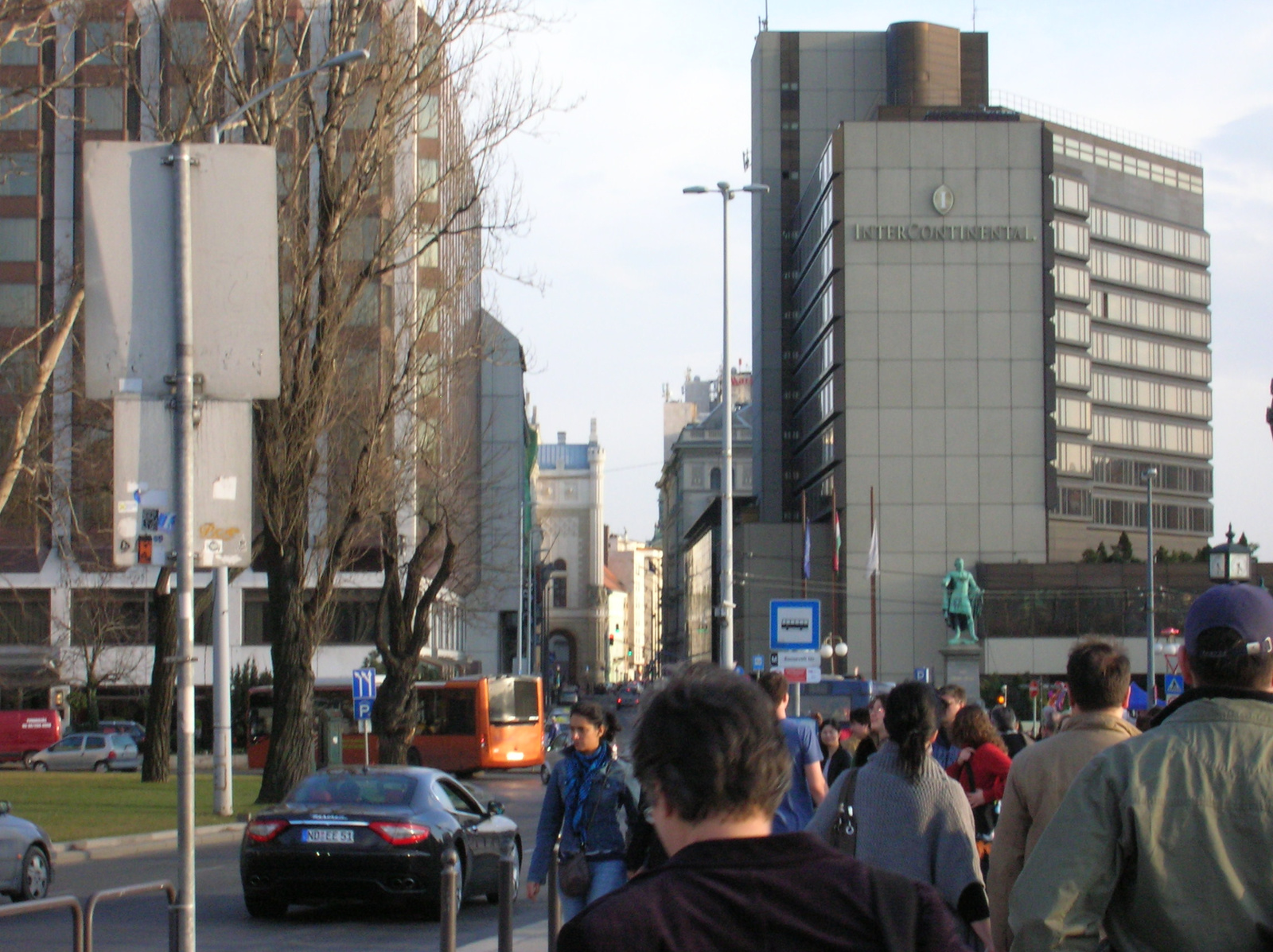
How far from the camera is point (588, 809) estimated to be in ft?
28.1

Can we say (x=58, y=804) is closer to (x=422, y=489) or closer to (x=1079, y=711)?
(x=422, y=489)

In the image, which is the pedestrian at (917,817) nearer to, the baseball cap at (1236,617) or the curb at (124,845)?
the baseball cap at (1236,617)

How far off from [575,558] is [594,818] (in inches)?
6432

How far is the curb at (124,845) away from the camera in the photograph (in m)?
21.3

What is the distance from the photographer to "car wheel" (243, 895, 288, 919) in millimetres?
14211

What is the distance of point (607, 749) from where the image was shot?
8.95 meters

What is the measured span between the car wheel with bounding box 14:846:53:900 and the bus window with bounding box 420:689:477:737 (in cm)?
3074

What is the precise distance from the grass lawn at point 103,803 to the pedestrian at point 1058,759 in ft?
60.7

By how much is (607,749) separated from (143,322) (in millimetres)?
3569

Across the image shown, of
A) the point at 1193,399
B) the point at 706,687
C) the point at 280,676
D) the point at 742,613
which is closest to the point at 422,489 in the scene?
the point at 280,676

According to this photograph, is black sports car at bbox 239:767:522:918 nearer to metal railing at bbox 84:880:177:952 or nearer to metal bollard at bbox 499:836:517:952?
metal bollard at bbox 499:836:517:952

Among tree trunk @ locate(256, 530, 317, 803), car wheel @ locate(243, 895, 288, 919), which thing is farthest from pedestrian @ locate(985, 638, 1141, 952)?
tree trunk @ locate(256, 530, 317, 803)

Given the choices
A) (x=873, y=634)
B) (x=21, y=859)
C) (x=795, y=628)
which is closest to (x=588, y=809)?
(x=21, y=859)

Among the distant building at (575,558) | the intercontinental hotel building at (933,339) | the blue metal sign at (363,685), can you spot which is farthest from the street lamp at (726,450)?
the distant building at (575,558)
